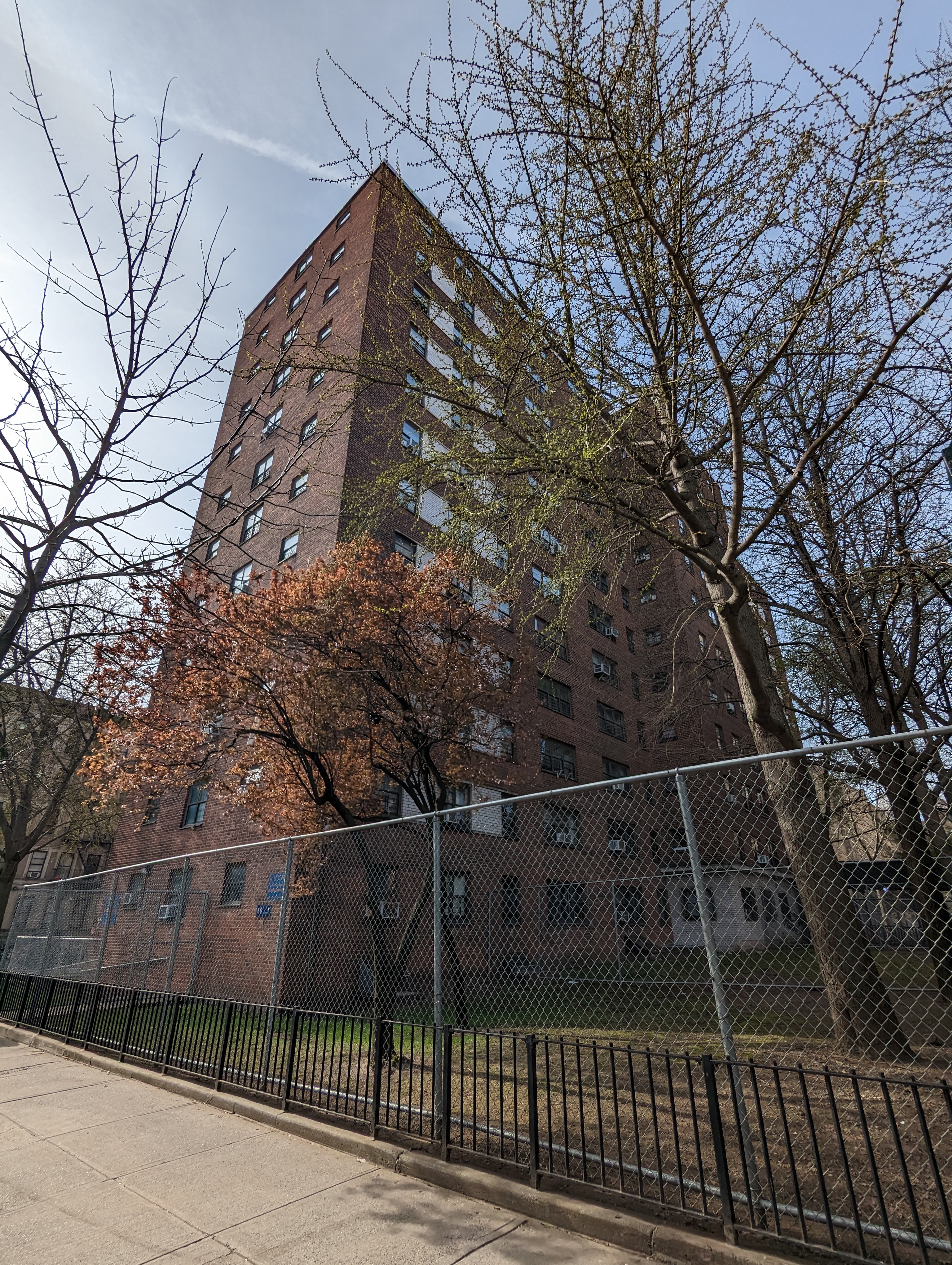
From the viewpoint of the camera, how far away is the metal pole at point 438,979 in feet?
16.7

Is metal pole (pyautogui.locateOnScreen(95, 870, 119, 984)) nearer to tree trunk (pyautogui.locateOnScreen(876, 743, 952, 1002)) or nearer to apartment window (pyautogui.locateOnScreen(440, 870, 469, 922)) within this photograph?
apartment window (pyautogui.locateOnScreen(440, 870, 469, 922))

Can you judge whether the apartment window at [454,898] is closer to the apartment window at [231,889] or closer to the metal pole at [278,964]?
the metal pole at [278,964]

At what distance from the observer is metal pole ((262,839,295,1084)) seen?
6.57 meters

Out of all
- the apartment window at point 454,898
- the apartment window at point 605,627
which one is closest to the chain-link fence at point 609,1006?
the apartment window at point 454,898

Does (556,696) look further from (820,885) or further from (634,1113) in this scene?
(634,1113)

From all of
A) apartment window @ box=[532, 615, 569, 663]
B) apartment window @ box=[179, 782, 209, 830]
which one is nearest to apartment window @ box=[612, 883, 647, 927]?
apartment window @ box=[532, 615, 569, 663]

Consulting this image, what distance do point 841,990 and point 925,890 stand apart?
1.40 m

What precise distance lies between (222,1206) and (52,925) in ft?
32.6

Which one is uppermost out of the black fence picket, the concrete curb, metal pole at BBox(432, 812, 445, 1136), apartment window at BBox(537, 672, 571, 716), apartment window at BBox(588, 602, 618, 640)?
apartment window at BBox(588, 602, 618, 640)

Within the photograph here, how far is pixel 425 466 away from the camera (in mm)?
7609

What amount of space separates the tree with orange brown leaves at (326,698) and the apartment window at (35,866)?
38.8 metres

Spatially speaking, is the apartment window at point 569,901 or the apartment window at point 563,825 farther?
the apartment window at point 569,901

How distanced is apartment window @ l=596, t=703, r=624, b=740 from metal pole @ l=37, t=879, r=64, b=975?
20.7m

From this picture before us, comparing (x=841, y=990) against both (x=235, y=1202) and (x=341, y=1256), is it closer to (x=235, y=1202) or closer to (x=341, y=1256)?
(x=341, y=1256)
